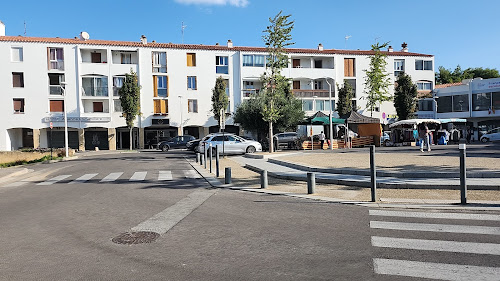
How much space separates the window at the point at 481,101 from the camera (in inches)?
1801

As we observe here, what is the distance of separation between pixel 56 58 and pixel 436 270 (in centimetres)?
4706

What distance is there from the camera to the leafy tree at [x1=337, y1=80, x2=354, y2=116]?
46.7 meters

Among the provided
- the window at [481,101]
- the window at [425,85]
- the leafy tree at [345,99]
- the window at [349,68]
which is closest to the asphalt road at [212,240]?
the leafy tree at [345,99]

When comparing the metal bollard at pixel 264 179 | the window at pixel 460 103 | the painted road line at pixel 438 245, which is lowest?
the painted road line at pixel 438 245

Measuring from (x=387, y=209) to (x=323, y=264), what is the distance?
367 centimetres

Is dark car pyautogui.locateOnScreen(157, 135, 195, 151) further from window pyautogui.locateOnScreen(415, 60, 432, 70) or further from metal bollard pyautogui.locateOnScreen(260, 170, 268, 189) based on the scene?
window pyautogui.locateOnScreen(415, 60, 432, 70)

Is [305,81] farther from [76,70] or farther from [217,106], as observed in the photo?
[76,70]

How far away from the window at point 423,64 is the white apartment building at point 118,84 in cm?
1004

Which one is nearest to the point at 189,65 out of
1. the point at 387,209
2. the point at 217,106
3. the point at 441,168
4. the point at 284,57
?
the point at 217,106

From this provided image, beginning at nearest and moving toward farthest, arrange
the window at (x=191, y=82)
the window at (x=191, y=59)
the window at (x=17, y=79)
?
the window at (x=17, y=79), the window at (x=191, y=82), the window at (x=191, y=59)

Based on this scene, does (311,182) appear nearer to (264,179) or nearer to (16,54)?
(264,179)

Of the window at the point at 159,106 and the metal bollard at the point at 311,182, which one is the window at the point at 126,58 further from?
the metal bollard at the point at 311,182

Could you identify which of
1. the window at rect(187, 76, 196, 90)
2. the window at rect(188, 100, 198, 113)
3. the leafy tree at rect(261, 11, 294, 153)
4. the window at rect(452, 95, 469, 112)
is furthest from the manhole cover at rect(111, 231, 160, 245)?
the window at rect(452, 95, 469, 112)

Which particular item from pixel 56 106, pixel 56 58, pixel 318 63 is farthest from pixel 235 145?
pixel 318 63
